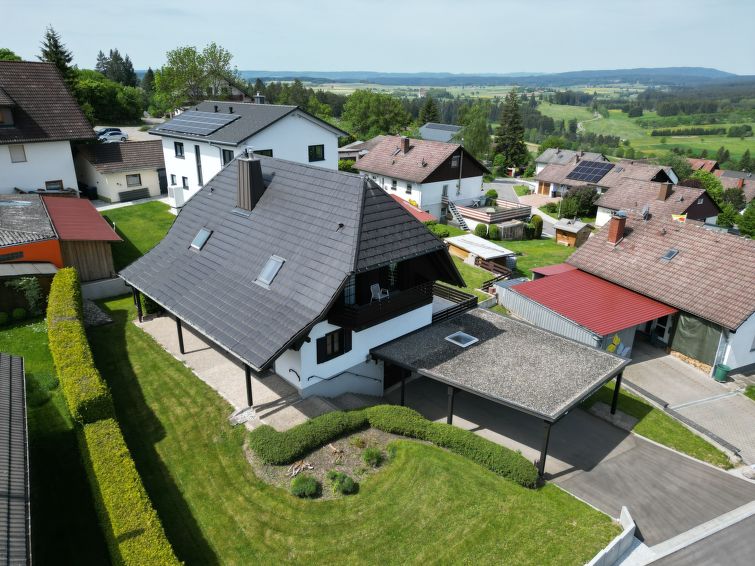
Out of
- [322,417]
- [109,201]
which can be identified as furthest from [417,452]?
[109,201]

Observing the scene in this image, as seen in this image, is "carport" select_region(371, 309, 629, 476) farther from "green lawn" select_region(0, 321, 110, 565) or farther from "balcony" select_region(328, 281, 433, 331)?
"green lawn" select_region(0, 321, 110, 565)

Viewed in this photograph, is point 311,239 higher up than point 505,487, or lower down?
higher up

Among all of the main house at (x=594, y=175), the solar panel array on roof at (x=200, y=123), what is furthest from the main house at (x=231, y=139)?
the main house at (x=594, y=175)

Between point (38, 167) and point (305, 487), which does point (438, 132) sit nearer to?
point (38, 167)

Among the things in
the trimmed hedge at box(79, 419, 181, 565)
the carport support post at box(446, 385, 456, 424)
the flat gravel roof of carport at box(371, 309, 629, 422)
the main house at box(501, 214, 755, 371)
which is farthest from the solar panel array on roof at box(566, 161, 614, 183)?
the trimmed hedge at box(79, 419, 181, 565)

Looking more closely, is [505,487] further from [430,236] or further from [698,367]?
[698,367]

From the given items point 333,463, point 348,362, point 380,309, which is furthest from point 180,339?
point 333,463

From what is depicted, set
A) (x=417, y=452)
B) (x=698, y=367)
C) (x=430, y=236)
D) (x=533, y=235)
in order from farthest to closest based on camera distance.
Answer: (x=533, y=235) → (x=698, y=367) → (x=430, y=236) → (x=417, y=452)
